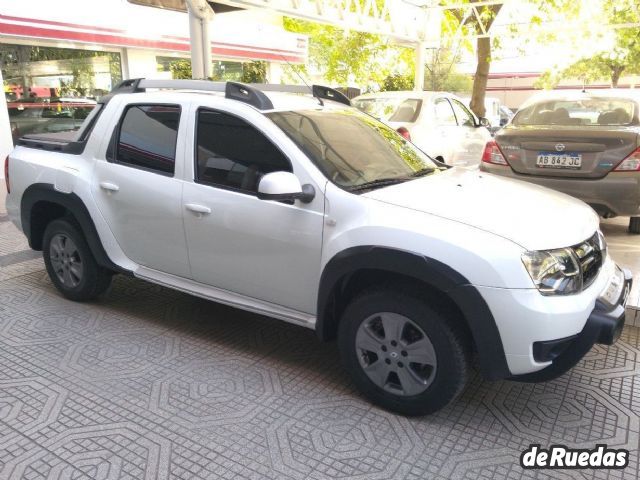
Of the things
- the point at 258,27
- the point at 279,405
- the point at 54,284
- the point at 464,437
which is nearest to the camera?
the point at 464,437

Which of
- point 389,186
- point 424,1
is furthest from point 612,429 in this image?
point 424,1

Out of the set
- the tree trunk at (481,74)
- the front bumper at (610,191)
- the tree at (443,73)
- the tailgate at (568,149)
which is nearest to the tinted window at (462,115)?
the tailgate at (568,149)

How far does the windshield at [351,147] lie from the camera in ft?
10.9

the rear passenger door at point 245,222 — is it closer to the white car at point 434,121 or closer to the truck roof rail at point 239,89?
the truck roof rail at point 239,89

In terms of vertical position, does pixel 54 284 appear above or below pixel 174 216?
below

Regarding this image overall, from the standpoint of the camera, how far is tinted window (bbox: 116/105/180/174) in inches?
149

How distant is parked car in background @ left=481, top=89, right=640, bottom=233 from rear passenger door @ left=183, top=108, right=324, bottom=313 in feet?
11.6

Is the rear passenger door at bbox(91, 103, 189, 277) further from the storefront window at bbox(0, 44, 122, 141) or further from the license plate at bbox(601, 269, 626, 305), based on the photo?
the storefront window at bbox(0, 44, 122, 141)

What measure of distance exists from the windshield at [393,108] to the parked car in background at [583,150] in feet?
6.61

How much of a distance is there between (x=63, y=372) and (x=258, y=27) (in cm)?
1568

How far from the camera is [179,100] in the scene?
382cm

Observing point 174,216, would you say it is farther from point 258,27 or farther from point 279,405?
point 258,27

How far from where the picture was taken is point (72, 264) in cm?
459
